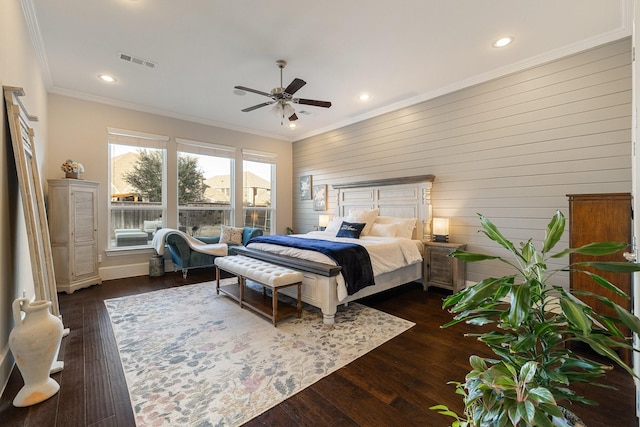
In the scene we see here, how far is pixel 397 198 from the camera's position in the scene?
4.89 meters

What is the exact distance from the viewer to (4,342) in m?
2.06

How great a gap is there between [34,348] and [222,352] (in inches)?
48.8

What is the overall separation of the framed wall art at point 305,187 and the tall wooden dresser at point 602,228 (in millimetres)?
5050

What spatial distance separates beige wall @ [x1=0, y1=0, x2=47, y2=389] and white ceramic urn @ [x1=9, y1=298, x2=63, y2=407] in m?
0.26

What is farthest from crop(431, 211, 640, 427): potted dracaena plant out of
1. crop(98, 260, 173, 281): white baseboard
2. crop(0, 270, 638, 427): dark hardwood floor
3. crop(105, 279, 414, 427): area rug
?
Answer: crop(98, 260, 173, 281): white baseboard

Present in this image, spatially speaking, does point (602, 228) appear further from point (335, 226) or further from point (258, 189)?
point (258, 189)

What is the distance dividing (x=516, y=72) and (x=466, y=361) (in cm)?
367

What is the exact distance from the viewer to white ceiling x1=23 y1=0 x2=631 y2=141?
2.68 m

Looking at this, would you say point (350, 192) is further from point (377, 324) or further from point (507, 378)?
point (507, 378)

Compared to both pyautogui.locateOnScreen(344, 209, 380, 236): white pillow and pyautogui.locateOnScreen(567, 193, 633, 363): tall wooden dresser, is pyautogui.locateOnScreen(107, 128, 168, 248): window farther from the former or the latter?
pyautogui.locateOnScreen(567, 193, 633, 363): tall wooden dresser

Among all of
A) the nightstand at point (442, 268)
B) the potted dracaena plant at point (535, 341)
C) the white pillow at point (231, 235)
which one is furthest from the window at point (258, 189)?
the potted dracaena plant at point (535, 341)

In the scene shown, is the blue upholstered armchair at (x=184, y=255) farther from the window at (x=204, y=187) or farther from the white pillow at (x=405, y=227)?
the white pillow at (x=405, y=227)

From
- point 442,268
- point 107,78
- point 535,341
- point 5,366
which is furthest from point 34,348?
point 442,268

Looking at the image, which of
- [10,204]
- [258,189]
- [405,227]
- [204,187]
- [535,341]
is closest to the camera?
[535,341]
